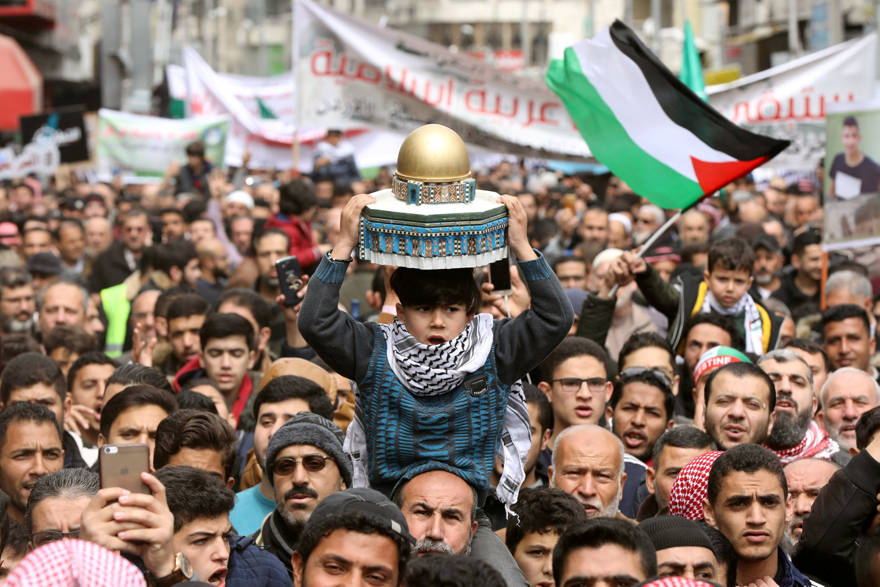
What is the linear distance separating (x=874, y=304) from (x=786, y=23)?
114ft

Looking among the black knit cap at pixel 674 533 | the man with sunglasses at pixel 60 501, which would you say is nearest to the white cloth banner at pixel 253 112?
the man with sunglasses at pixel 60 501

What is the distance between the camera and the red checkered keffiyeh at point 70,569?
3.08m

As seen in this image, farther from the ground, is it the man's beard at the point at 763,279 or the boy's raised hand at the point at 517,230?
the boy's raised hand at the point at 517,230

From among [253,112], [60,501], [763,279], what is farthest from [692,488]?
[253,112]

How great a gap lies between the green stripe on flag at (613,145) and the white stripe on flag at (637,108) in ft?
0.11

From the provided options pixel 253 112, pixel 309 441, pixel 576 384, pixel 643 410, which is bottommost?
pixel 253 112

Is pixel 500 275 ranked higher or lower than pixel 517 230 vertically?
lower

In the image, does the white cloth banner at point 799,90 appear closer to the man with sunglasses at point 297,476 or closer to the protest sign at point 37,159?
the man with sunglasses at point 297,476

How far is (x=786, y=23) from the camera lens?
42.9 m

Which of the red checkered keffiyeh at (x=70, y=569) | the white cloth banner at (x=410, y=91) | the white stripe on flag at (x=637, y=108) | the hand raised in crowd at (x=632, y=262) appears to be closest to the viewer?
the red checkered keffiyeh at (x=70, y=569)

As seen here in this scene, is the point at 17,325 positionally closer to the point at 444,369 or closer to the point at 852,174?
the point at 852,174

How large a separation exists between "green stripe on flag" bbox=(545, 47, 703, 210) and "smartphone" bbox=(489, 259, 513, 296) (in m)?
3.13

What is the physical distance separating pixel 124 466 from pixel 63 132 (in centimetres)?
1746

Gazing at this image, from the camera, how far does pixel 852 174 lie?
1005 cm
